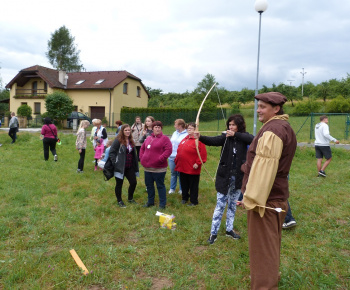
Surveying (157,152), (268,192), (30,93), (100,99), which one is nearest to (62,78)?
(30,93)

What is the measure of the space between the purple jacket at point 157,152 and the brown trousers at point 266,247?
2819 millimetres

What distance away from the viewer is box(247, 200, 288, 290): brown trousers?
260 centimetres

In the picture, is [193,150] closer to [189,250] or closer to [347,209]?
[189,250]

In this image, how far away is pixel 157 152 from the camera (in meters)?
5.34

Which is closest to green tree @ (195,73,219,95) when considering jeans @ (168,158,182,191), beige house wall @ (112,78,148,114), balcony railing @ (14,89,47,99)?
beige house wall @ (112,78,148,114)

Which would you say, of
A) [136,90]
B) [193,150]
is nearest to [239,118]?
[193,150]

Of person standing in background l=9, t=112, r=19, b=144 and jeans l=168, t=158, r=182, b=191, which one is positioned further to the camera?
person standing in background l=9, t=112, r=19, b=144

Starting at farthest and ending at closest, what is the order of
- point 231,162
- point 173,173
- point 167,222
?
point 173,173 < point 167,222 < point 231,162

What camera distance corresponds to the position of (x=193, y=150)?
564cm

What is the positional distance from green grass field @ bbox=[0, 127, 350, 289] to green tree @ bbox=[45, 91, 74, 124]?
20141 millimetres

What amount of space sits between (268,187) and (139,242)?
233cm

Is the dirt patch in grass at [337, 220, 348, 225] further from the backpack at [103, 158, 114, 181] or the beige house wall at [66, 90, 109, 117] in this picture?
the beige house wall at [66, 90, 109, 117]

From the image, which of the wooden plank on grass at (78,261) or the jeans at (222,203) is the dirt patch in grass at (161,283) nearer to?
the wooden plank on grass at (78,261)

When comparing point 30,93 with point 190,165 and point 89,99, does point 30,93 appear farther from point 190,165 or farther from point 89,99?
point 190,165
